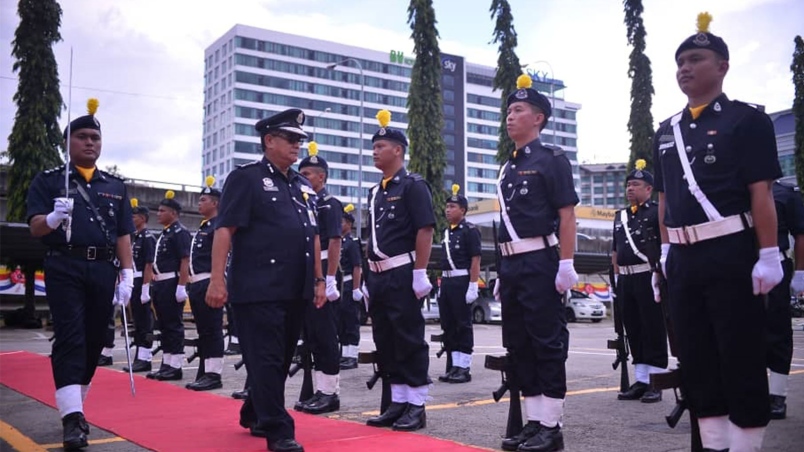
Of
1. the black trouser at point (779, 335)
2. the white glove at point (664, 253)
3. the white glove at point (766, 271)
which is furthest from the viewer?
the black trouser at point (779, 335)

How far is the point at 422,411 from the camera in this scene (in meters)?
5.86

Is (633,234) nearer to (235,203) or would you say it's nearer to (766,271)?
(766,271)

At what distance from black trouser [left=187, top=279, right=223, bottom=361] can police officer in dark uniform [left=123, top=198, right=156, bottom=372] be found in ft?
6.04

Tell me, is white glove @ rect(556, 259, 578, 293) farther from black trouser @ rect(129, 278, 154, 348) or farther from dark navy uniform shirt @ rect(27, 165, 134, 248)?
black trouser @ rect(129, 278, 154, 348)

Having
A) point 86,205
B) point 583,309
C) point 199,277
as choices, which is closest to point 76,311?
point 86,205

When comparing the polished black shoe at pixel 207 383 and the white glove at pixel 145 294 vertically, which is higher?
the white glove at pixel 145 294

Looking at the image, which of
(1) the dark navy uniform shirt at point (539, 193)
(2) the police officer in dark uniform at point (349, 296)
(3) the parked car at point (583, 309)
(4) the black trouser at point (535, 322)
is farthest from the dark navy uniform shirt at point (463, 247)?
(3) the parked car at point (583, 309)

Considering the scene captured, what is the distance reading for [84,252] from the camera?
555 cm

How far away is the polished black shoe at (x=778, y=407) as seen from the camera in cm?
600

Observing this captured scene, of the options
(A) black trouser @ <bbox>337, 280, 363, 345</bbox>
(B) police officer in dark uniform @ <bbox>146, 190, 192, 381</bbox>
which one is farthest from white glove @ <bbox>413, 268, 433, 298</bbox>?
(A) black trouser @ <bbox>337, 280, 363, 345</bbox>

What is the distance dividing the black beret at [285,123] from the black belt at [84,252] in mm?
1602

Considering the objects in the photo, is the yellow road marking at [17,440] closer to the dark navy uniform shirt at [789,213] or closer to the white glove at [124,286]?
the white glove at [124,286]

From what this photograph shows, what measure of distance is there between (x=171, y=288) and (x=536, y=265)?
6359 millimetres

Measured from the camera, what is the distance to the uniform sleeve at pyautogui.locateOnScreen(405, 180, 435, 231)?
6.03 m
